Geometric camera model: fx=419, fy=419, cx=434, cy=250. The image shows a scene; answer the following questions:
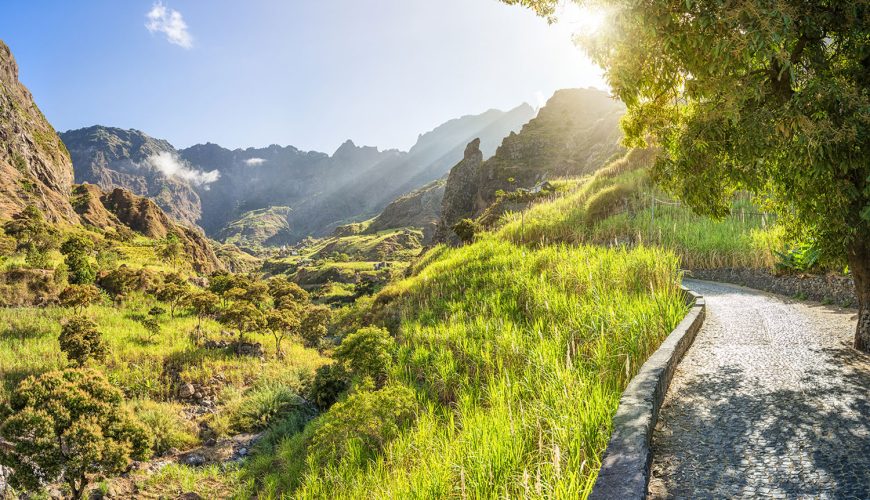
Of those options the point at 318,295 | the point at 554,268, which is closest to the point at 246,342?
the point at 554,268

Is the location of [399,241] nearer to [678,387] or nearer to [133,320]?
[133,320]

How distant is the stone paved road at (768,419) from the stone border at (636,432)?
0.21 meters

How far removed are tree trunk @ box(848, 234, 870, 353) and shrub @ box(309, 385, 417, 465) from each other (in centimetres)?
610

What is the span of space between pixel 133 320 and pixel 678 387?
29.0m

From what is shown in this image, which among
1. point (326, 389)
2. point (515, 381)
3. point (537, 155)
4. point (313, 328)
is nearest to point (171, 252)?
point (313, 328)

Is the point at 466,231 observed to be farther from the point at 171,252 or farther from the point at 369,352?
the point at 171,252

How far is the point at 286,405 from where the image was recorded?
15.6 m

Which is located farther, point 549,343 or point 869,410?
point 549,343

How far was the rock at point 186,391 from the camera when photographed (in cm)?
1728

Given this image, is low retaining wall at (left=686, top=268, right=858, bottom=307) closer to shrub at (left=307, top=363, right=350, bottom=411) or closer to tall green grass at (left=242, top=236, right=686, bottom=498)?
tall green grass at (left=242, top=236, right=686, bottom=498)

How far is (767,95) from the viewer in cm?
504

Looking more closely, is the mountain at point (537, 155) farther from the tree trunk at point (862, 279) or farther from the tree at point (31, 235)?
the tree trunk at point (862, 279)

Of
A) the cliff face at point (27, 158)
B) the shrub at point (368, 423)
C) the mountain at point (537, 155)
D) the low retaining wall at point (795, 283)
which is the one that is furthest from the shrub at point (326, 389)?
the cliff face at point (27, 158)

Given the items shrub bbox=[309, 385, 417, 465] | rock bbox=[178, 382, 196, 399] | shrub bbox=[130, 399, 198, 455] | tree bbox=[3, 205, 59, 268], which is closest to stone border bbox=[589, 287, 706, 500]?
shrub bbox=[309, 385, 417, 465]
